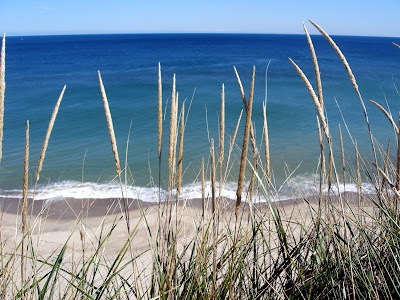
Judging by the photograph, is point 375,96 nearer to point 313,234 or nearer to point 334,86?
point 334,86

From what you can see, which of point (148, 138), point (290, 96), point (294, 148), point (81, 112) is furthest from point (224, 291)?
point (290, 96)

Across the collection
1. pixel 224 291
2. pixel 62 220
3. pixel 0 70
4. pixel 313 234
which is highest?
pixel 0 70

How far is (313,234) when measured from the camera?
150cm

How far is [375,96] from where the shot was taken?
17.7 m

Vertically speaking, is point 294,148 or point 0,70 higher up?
point 0,70

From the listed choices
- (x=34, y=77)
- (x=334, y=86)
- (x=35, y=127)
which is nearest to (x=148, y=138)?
(x=35, y=127)

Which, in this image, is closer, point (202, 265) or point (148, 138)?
point (202, 265)

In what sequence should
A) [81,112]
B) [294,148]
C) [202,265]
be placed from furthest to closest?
[81,112]
[294,148]
[202,265]

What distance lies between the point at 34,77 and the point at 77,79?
3.79 metres

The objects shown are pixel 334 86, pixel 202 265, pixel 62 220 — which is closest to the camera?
pixel 202 265

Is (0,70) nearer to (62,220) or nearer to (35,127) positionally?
(62,220)

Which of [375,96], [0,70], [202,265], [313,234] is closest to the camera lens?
[0,70]

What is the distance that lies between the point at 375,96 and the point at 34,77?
21543mm

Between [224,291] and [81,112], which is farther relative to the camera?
[81,112]
